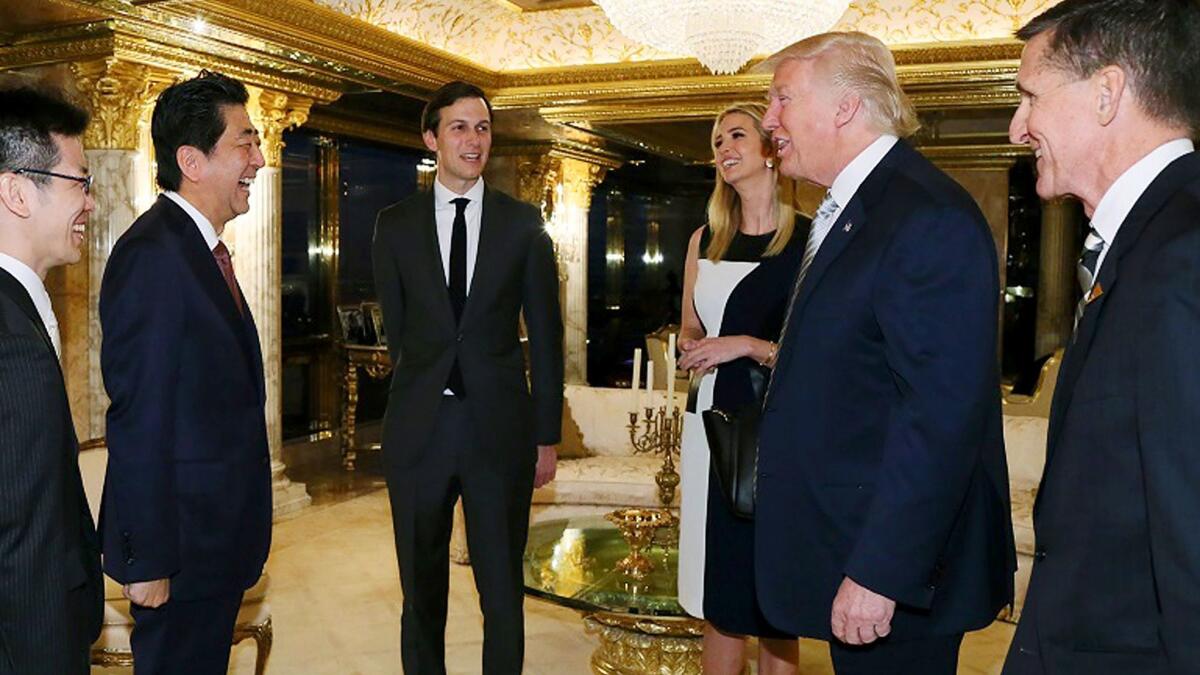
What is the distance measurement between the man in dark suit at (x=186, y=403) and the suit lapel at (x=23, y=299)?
15.4 inches

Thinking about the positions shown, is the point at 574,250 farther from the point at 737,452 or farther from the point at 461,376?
the point at 737,452

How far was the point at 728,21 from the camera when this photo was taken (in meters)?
4.71

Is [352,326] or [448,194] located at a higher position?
[448,194]

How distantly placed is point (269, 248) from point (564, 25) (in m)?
2.56

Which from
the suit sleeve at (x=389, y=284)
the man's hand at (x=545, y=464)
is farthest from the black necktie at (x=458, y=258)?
the man's hand at (x=545, y=464)

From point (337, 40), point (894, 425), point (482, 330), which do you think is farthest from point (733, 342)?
point (337, 40)

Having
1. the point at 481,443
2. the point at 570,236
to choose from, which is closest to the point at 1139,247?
the point at 481,443

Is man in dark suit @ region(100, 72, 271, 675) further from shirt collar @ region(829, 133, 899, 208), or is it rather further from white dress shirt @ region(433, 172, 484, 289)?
shirt collar @ region(829, 133, 899, 208)

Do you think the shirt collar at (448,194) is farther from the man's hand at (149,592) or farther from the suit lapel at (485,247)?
the man's hand at (149,592)

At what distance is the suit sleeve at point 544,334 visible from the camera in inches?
108

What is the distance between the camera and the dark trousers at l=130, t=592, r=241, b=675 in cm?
206

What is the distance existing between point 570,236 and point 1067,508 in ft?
30.9

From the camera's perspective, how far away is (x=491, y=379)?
8.66ft

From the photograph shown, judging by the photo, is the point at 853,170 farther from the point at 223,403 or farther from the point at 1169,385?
the point at 223,403
